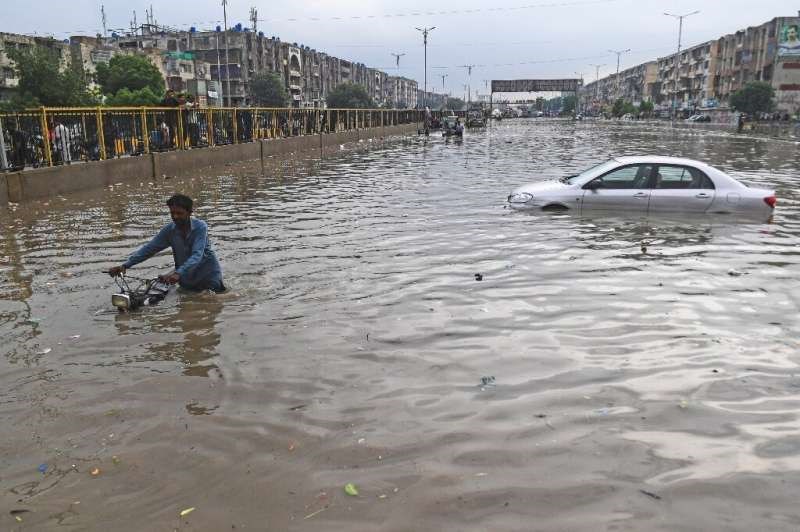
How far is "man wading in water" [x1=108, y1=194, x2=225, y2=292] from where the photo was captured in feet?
20.9

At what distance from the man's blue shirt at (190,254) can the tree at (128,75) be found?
202ft

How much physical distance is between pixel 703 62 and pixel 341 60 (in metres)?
71.3

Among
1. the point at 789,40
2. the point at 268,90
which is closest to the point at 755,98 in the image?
the point at 789,40

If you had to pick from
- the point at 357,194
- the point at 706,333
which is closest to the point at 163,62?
the point at 357,194

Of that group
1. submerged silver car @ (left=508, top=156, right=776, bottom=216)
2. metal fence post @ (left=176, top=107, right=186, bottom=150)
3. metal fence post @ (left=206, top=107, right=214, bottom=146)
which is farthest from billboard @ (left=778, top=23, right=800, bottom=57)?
submerged silver car @ (left=508, top=156, right=776, bottom=216)

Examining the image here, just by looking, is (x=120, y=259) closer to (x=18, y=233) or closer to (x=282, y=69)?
(x=18, y=233)

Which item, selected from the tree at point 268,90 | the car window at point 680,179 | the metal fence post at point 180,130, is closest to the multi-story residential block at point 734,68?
the tree at point 268,90

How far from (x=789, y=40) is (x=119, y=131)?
93.0 metres

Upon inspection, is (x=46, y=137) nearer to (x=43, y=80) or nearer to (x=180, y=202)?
(x=180, y=202)

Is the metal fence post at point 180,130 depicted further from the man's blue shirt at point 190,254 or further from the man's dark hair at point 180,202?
the man's dark hair at point 180,202

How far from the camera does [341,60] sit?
137 m

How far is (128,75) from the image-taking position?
6194 centimetres

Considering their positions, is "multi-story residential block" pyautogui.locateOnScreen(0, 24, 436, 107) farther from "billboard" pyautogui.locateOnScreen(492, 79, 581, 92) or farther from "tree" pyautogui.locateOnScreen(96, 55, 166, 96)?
"billboard" pyautogui.locateOnScreen(492, 79, 581, 92)

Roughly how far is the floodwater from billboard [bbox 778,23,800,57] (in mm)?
92031
